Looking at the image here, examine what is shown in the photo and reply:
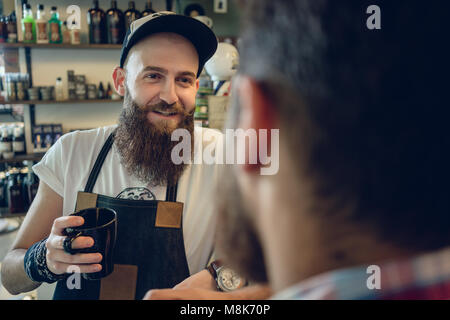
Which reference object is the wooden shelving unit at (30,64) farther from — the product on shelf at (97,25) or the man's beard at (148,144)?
the man's beard at (148,144)

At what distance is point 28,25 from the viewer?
299cm

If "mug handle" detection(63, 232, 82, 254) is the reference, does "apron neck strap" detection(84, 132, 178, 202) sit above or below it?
above

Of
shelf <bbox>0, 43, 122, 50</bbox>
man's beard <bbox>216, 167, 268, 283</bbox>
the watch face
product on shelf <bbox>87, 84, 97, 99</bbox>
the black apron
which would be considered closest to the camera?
man's beard <bbox>216, 167, 268, 283</bbox>

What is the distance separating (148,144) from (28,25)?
237cm

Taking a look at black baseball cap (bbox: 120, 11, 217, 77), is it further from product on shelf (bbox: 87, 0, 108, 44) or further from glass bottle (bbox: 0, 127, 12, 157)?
glass bottle (bbox: 0, 127, 12, 157)

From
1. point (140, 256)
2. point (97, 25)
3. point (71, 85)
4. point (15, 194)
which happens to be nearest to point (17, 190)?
point (15, 194)

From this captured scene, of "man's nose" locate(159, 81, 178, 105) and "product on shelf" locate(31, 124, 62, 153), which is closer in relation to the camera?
"man's nose" locate(159, 81, 178, 105)

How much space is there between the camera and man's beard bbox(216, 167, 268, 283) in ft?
1.73

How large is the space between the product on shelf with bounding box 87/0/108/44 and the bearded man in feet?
6.55

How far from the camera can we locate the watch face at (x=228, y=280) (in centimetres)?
108

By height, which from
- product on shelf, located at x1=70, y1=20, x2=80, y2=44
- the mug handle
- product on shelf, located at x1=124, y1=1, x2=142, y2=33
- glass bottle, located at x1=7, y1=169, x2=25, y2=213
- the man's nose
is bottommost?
glass bottle, located at x1=7, y1=169, x2=25, y2=213

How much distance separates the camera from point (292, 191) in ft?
1.48

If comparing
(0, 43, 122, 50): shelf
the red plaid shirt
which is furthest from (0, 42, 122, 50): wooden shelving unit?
the red plaid shirt
